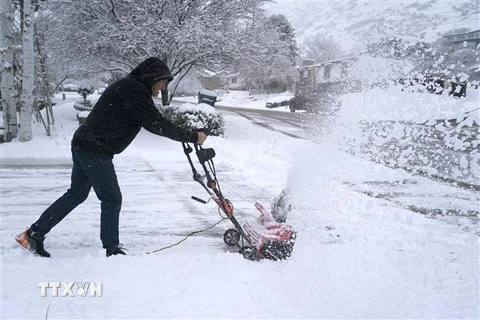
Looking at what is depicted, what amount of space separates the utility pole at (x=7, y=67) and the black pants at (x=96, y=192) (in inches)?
308

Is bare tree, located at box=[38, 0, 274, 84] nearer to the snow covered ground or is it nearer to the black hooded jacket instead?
the snow covered ground

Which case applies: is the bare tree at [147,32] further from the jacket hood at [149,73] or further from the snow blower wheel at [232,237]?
the snow blower wheel at [232,237]

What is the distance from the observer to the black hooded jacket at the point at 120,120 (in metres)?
2.79

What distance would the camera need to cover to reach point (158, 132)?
2832 mm

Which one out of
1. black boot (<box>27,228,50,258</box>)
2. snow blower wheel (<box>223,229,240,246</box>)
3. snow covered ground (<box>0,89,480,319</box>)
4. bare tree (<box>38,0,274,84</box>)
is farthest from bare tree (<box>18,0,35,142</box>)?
snow blower wheel (<box>223,229,240,246</box>)

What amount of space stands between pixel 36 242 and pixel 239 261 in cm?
175

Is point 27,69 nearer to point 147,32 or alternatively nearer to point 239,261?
point 147,32

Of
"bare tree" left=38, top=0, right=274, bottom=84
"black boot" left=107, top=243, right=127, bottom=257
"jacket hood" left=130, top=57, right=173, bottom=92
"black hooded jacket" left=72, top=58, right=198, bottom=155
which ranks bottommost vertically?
"black boot" left=107, top=243, right=127, bottom=257

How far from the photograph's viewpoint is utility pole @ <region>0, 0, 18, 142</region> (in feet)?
30.0

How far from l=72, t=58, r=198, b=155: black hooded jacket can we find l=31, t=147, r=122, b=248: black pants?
0.09 metres

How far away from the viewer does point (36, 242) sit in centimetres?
307

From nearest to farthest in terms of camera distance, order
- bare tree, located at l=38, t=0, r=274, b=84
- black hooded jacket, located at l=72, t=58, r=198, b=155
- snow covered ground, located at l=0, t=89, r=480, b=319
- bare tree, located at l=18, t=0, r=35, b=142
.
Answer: snow covered ground, located at l=0, t=89, r=480, b=319 → black hooded jacket, located at l=72, t=58, r=198, b=155 → bare tree, located at l=18, t=0, r=35, b=142 → bare tree, located at l=38, t=0, r=274, b=84

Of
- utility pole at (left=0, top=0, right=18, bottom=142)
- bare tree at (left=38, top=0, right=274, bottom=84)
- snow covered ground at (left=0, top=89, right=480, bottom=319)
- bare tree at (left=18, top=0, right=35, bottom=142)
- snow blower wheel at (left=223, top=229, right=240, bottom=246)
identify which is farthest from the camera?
bare tree at (left=38, top=0, right=274, bottom=84)

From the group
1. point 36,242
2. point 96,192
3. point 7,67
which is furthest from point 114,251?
point 7,67
